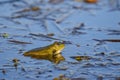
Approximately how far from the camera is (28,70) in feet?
14.1

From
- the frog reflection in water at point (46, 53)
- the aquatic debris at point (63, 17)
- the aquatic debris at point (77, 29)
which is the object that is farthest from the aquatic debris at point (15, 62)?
the aquatic debris at point (63, 17)

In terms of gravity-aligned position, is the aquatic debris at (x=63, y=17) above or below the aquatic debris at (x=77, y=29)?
above

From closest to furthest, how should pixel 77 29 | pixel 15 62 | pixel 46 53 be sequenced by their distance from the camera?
pixel 15 62 < pixel 46 53 < pixel 77 29

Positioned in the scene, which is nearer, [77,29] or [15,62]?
[15,62]

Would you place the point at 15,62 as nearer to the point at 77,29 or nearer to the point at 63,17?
the point at 77,29

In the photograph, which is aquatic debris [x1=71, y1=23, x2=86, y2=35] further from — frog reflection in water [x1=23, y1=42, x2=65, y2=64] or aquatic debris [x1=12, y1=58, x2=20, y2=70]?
aquatic debris [x1=12, y1=58, x2=20, y2=70]

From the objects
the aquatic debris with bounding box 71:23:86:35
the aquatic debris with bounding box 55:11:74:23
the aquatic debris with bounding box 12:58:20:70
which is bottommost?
the aquatic debris with bounding box 12:58:20:70

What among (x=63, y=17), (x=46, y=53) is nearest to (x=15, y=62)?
(x=46, y=53)

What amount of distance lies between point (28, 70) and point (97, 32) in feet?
7.35

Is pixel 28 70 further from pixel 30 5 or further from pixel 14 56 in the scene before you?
pixel 30 5

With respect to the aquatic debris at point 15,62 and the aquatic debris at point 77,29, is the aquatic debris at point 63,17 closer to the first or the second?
the aquatic debris at point 77,29

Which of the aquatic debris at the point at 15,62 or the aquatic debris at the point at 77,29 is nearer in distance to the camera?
the aquatic debris at the point at 15,62

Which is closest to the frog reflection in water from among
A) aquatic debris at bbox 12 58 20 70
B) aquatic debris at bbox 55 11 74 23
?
aquatic debris at bbox 12 58 20 70

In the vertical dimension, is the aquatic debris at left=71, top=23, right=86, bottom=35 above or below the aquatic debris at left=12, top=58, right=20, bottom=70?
above
